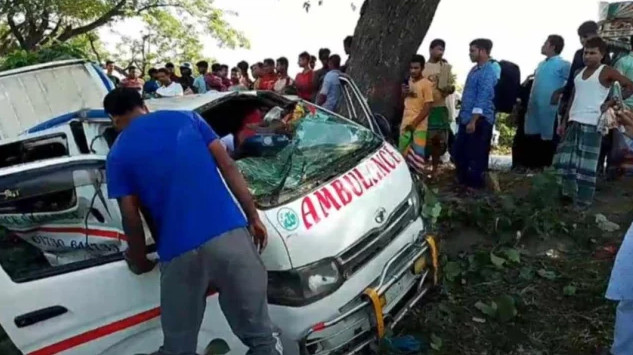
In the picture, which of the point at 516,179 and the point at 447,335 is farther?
the point at 516,179

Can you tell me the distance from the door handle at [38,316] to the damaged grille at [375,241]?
129cm

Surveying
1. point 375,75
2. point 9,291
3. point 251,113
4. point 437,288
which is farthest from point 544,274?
point 9,291

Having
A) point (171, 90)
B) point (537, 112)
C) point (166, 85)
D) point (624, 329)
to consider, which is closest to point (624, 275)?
point (624, 329)

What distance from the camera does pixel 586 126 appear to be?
6.10 meters

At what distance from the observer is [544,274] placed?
5137 millimetres

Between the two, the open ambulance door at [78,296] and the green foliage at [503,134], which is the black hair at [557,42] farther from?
the open ambulance door at [78,296]

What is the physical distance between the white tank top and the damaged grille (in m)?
2.37

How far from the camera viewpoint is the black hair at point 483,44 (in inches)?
275

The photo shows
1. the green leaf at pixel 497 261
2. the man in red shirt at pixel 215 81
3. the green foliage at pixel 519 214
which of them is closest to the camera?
the green leaf at pixel 497 261

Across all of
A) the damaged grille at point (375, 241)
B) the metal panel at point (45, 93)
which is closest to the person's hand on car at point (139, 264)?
the damaged grille at point (375, 241)

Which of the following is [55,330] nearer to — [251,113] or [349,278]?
[349,278]

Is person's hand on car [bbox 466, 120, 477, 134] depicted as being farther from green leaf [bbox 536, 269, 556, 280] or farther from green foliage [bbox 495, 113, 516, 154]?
green foliage [bbox 495, 113, 516, 154]

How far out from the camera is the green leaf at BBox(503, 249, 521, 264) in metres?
5.32

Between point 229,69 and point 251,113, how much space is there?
356 inches
